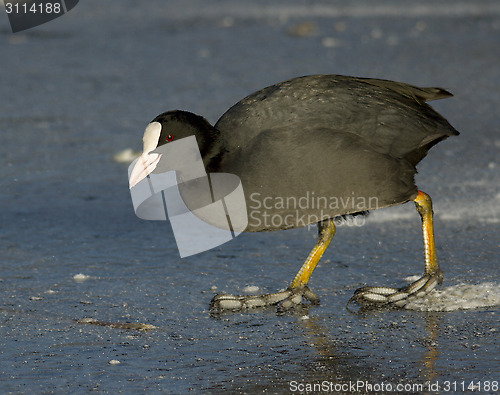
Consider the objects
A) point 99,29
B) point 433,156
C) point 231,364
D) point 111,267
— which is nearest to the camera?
point 231,364

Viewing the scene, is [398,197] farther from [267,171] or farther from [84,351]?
[84,351]

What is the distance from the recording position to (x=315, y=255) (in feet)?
13.0

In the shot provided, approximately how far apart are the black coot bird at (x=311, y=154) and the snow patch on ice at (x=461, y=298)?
0.05m

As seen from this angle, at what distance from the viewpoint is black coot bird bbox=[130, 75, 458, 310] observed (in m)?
3.63

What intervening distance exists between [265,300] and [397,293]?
59 cm

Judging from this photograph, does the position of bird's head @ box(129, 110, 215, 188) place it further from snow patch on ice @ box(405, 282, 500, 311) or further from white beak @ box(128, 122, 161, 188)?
snow patch on ice @ box(405, 282, 500, 311)

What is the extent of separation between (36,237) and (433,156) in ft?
9.62

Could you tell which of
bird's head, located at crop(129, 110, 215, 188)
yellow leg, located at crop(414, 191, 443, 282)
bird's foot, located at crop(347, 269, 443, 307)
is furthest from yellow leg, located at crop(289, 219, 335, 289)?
bird's head, located at crop(129, 110, 215, 188)

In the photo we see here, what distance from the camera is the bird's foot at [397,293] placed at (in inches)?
144

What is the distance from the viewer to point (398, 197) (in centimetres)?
379

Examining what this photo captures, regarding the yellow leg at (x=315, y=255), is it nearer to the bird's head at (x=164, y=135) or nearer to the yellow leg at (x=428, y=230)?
the yellow leg at (x=428, y=230)

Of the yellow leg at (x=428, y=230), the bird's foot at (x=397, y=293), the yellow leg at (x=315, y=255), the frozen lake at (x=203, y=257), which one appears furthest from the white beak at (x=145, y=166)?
the yellow leg at (x=428, y=230)

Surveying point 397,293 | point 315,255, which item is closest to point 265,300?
point 315,255

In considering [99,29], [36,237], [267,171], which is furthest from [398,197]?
[99,29]
